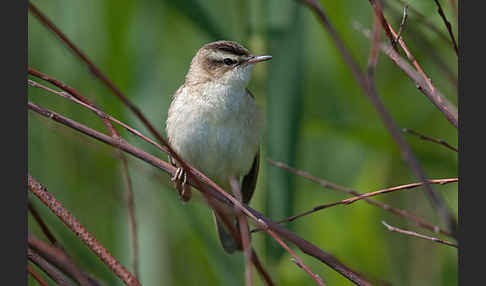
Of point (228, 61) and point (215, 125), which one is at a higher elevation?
point (228, 61)

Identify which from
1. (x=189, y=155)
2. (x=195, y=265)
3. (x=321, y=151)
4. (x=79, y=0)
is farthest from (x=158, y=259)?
(x=79, y=0)

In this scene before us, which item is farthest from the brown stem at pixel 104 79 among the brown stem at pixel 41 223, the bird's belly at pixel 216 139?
the bird's belly at pixel 216 139

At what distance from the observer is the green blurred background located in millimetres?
1821

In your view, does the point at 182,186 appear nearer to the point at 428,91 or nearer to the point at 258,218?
the point at 258,218

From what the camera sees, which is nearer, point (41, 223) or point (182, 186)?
point (41, 223)

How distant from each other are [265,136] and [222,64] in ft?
1.05

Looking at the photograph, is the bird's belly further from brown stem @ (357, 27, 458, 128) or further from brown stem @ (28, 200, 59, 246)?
brown stem @ (357, 27, 458, 128)

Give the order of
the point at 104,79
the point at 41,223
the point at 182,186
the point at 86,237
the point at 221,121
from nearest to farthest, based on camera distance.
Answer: the point at 104,79
the point at 86,237
the point at 41,223
the point at 182,186
the point at 221,121

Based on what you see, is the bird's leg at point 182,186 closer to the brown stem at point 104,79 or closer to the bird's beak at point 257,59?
the bird's beak at point 257,59

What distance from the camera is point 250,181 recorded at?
→ 211cm

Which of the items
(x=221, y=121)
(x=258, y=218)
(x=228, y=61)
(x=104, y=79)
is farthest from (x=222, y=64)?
(x=104, y=79)

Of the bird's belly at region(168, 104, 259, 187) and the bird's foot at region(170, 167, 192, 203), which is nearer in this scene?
the bird's foot at region(170, 167, 192, 203)

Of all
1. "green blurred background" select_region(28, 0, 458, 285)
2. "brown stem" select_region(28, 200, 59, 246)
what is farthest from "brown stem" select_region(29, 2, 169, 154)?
"green blurred background" select_region(28, 0, 458, 285)

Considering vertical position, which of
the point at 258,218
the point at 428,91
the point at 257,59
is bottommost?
the point at 258,218
